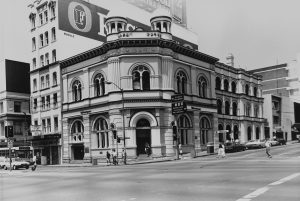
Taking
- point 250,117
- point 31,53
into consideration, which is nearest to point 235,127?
point 250,117

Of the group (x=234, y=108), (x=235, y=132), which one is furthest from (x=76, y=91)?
(x=235, y=132)

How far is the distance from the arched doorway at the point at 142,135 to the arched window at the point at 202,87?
1049 centimetres

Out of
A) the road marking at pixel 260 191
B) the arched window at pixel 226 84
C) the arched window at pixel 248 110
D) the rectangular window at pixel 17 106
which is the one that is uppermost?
the arched window at pixel 226 84

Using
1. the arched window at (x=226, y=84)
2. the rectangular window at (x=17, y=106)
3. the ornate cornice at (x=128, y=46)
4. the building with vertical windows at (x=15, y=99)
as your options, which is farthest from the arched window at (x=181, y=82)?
the rectangular window at (x=17, y=106)

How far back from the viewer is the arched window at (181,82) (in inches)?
2071

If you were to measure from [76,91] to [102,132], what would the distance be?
7.86 meters

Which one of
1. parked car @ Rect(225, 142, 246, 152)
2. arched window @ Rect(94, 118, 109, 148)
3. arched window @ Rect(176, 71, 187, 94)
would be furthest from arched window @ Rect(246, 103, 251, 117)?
arched window @ Rect(94, 118, 109, 148)

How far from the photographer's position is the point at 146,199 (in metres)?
13.9

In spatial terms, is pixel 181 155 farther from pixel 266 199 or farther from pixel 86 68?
pixel 266 199

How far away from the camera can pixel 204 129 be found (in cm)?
5612

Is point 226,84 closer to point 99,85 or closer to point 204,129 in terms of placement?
point 204,129

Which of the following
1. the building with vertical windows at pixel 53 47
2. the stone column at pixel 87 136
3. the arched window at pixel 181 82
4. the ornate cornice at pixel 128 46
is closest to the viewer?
the ornate cornice at pixel 128 46

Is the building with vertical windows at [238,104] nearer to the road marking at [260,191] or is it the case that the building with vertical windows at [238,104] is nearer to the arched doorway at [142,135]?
the arched doorway at [142,135]

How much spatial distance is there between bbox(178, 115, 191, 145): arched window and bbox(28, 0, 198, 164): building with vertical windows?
54.7 ft
